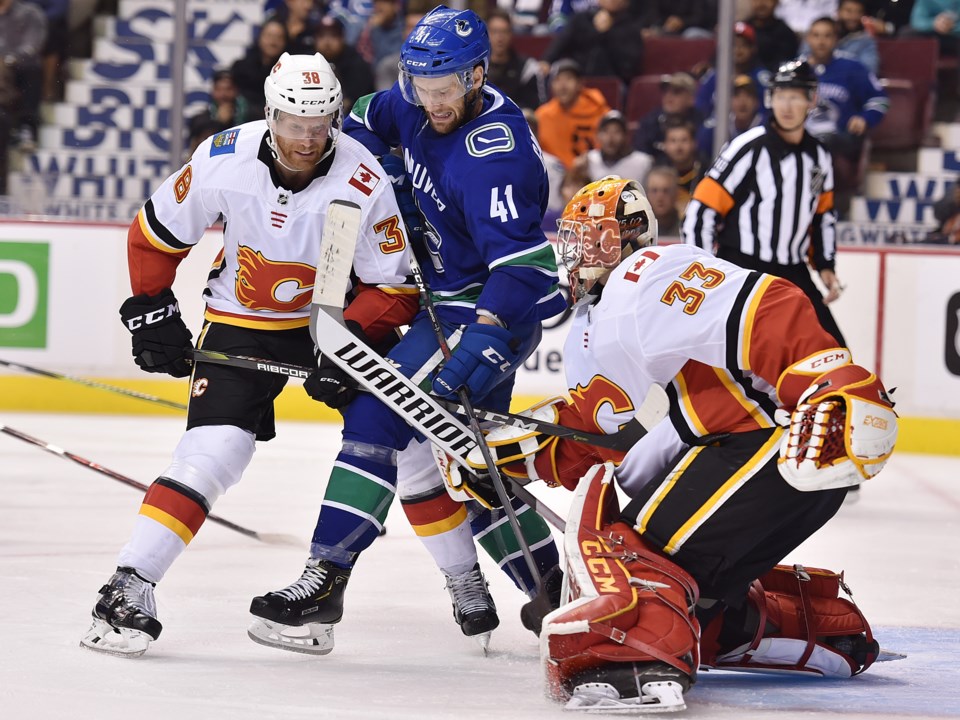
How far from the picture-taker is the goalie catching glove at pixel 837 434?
7.89 ft

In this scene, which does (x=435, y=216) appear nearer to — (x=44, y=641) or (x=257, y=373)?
(x=257, y=373)

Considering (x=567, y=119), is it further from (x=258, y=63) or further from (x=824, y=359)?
(x=824, y=359)

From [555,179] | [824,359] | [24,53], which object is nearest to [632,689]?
[824,359]

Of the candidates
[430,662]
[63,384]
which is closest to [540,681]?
[430,662]

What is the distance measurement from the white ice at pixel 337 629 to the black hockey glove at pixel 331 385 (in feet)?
1.60

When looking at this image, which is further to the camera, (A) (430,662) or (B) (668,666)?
(A) (430,662)

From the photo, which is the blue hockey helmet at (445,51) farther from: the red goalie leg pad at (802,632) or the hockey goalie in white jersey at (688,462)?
the red goalie leg pad at (802,632)

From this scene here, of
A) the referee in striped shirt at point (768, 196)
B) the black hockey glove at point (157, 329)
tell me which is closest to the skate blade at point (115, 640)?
the black hockey glove at point (157, 329)

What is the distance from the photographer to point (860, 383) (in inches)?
96.1

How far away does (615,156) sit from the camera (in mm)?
6691

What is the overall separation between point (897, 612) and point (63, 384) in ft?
13.7

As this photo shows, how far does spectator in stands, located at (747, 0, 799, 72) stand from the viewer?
6.70 metres

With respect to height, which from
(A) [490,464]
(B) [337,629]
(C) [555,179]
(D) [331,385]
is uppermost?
(C) [555,179]

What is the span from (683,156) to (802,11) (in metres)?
1.03
